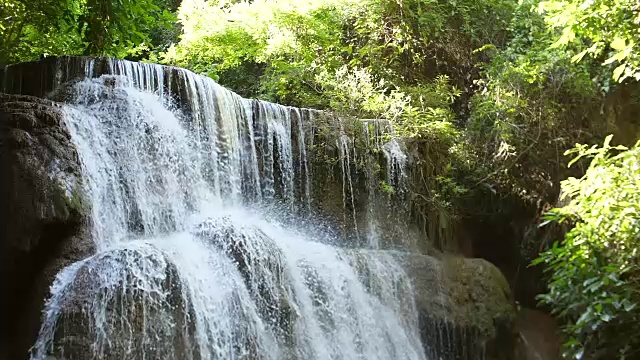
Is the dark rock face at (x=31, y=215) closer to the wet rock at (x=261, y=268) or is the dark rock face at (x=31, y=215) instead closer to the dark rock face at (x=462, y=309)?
the wet rock at (x=261, y=268)

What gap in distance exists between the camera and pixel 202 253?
17.9 feet

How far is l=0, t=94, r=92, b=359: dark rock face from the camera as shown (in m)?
4.61

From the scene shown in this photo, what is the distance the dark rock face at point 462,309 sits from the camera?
7.02 m

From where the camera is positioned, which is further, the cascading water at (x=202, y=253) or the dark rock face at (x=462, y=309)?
the dark rock face at (x=462, y=309)

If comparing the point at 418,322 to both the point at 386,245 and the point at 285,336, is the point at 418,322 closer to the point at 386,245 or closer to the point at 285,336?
the point at 386,245

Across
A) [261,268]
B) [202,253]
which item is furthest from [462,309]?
[202,253]

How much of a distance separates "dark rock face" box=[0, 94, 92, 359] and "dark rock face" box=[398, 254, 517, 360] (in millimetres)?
3848

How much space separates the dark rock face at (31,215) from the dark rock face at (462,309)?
3.85m

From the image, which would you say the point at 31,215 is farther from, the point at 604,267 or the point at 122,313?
the point at 604,267

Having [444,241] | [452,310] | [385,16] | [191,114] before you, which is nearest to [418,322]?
[452,310]

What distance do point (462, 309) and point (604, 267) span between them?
2349 millimetres

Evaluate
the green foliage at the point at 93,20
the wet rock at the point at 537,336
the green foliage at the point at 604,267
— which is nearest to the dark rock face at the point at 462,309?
the wet rock at the point at 537,336

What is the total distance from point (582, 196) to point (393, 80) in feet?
Result: 15.4

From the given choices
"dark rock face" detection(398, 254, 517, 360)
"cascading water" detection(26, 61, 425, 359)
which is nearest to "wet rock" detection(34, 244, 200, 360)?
"cascading water" detection(26, 61, 425, 359)
